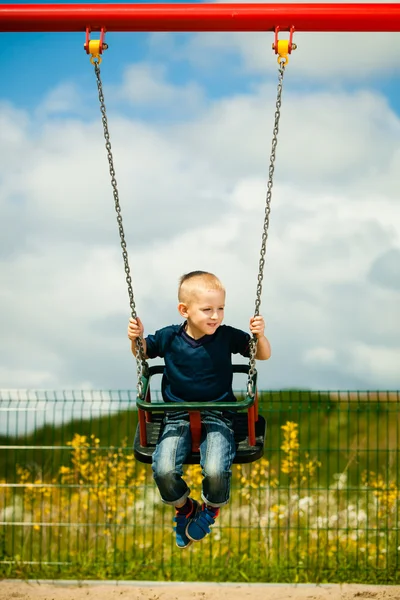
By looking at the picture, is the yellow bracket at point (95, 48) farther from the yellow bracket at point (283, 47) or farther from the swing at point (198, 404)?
the yellow bracket at point (283, 47)

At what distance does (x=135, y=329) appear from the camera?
4320 millimetres

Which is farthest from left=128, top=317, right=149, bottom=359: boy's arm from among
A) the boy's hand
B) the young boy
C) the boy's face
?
the boy's hand

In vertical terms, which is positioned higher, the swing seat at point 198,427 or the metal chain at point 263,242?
the metal chain at point 263,242

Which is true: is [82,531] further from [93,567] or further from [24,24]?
[24,24]

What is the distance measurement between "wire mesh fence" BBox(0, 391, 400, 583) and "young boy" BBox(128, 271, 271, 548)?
3.42 m

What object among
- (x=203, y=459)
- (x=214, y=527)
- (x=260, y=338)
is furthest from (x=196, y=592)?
(x=260, y=338)

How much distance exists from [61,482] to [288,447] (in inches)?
91.5

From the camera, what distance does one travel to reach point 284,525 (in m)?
7.92

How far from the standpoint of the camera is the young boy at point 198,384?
404cm

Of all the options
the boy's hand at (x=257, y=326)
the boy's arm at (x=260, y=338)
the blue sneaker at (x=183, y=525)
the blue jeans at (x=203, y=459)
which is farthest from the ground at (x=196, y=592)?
the boy's hand at (x=257, y=326)

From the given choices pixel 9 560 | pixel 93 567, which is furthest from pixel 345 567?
pixel 9 560

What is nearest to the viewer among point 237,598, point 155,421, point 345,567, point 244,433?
point 244,433

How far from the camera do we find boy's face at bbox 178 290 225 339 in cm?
407

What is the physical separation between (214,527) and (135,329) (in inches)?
165
